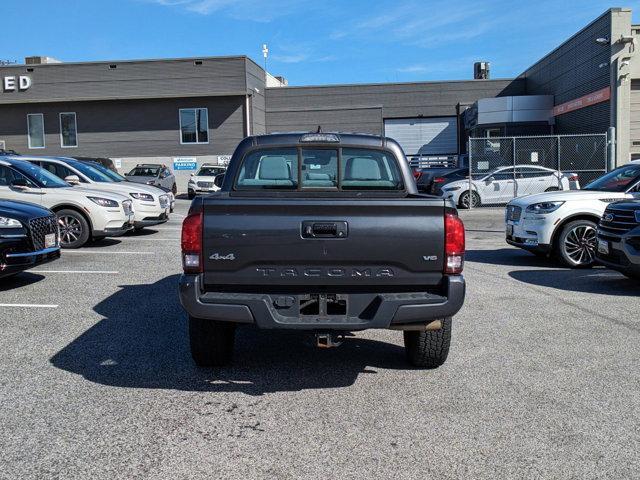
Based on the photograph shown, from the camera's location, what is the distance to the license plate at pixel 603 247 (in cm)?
892

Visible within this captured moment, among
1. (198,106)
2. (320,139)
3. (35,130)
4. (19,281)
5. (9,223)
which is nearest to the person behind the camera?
(320,139)

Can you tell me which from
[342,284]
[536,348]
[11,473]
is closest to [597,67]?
[536,348]

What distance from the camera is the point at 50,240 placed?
28.9ft

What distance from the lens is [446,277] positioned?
15.1 feet

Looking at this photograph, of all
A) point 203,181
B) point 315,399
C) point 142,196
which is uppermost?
point 203,181

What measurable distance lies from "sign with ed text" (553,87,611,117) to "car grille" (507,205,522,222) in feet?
54.2

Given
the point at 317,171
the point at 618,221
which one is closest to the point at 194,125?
the point at 618,221

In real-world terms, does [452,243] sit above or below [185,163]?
below

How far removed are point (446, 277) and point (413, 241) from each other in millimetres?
359

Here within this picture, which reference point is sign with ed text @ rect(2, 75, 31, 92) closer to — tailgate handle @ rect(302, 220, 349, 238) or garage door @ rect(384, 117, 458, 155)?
garage door @ rect(384, 117, 458, 155)

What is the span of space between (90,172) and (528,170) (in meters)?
14.1

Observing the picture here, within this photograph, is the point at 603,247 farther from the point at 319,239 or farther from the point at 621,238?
the point at 319,239

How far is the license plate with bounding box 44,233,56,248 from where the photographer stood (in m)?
8.68

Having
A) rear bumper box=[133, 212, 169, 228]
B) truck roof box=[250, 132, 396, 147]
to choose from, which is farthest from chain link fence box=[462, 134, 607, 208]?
truck roof box=[250, 132, 396, 147]
